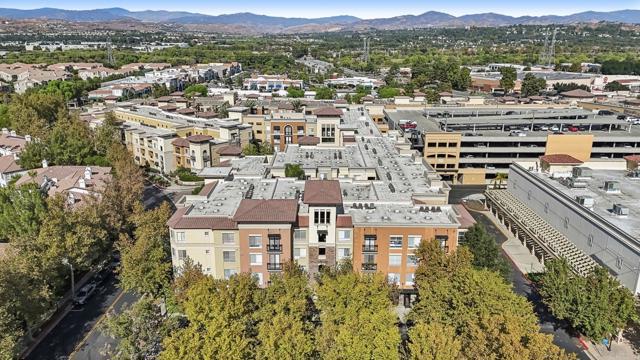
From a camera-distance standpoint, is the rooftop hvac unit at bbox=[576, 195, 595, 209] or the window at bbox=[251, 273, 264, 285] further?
the rooftop hvac unit at bbox=[576, 195, 595, 209]

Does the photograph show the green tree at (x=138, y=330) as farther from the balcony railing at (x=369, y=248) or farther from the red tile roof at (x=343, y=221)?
the balcony railing at (x=369, y=248)

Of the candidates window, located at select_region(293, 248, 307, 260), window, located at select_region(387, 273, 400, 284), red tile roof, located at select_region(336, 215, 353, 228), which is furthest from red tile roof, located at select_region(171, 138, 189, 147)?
window, located at select_region(387, 273, 400, 284)

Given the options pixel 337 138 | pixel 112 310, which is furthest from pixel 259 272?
pixel 337 138

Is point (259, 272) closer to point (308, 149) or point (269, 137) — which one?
point (308, 149)

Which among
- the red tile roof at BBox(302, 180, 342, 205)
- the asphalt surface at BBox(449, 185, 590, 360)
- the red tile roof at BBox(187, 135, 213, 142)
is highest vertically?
the red tile roof at BBox(302, 180, 342, 205)

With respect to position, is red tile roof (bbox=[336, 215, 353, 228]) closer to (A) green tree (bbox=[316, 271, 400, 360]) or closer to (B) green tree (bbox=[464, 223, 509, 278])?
(A) green tree (bbox=[316, 271, 400, 360])

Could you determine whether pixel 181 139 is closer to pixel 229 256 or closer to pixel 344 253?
pixel 229 256

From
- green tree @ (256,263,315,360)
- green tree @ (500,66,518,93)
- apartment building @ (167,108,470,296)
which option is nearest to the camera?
green tree @ (256,263,315,360)

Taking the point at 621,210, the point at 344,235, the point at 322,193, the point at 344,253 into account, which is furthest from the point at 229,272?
the point at 621,210
